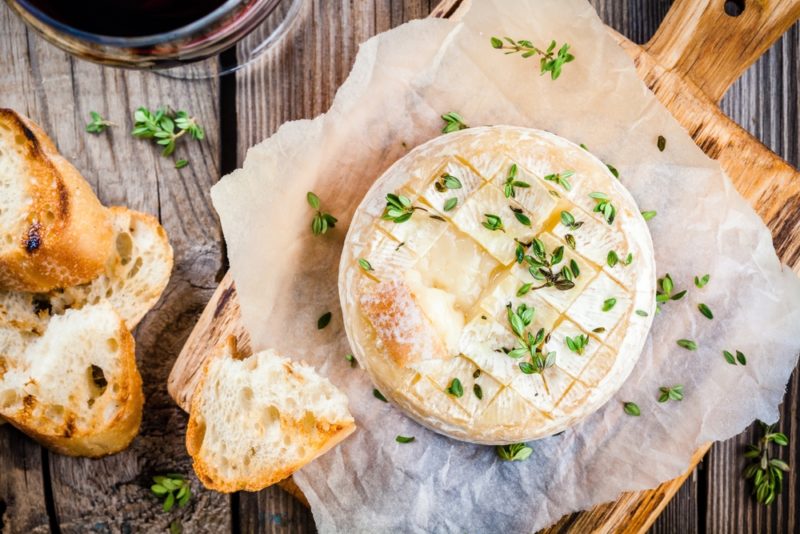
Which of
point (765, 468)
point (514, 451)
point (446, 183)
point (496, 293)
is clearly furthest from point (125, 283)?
point (765, 468)

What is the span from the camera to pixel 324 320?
7.93 ft

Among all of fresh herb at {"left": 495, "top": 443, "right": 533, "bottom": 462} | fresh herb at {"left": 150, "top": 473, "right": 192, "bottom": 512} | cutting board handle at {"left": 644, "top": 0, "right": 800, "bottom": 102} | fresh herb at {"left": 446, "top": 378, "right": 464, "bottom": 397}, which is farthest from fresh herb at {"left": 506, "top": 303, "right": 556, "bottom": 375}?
fresh herb at {"left": 150, "top": 473, "right": 192, "bottom": 512}

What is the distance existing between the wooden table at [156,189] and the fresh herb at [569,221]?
979 mm

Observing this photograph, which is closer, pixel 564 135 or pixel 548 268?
pixel 548 268

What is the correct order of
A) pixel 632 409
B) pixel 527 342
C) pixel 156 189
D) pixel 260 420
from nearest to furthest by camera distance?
pixel 527 342, pixel 260 420, pixel 632 409, pixel 156 189

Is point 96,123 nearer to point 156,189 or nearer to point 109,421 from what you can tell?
point 156,189

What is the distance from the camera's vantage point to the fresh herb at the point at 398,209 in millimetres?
2096

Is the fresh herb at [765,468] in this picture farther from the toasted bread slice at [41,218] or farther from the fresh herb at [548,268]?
the toasted bread slice at [41,218]

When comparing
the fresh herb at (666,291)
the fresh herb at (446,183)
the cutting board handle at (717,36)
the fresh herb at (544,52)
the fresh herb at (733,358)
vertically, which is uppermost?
the cutting board handle at (717,36)

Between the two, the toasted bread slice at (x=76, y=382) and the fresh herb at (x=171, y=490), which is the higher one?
the toasted bread slice at (x=76, y=382)

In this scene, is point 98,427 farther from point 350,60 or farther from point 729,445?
point 729,445

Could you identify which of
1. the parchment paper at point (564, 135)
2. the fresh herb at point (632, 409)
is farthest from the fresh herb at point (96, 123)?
the fresh herb at point (632, 409)

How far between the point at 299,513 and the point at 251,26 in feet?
5.61

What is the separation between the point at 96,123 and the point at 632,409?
2.08m
